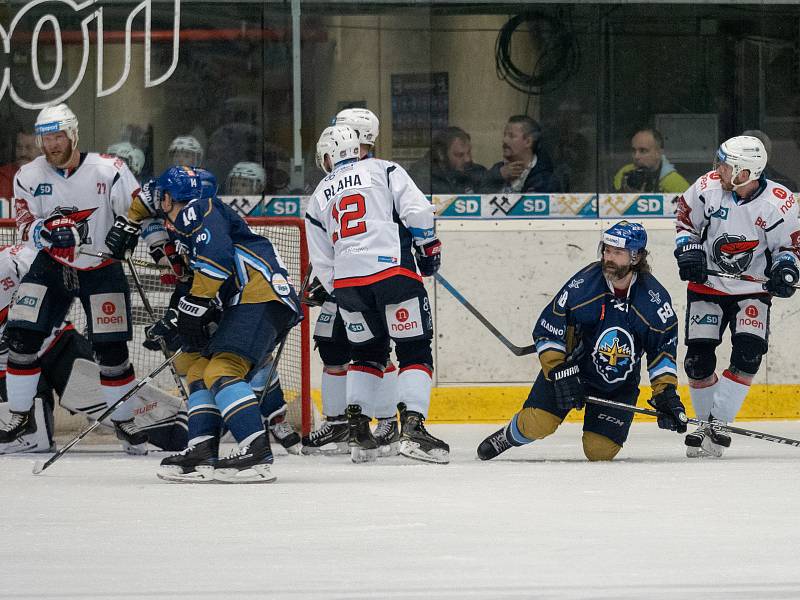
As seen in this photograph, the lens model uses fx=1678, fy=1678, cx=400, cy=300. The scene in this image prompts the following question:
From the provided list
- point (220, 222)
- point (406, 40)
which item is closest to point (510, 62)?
point (406, 40)

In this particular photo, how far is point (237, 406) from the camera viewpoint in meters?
5.15

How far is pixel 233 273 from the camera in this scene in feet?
17.3

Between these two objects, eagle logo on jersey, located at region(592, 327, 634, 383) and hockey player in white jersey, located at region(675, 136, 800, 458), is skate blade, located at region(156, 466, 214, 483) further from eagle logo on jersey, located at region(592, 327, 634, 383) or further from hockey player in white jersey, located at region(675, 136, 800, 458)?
hockey player in white jersey, located at region(675, 136, 800, 458)

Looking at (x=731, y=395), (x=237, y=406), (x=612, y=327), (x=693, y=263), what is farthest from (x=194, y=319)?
(x=731, y=395)

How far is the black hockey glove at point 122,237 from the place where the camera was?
6.09 meters

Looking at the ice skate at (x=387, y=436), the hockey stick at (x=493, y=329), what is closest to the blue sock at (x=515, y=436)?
the ice skate at (x=387, y=436)

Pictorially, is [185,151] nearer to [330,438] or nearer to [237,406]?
[330,438]

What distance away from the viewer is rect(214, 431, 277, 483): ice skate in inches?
204

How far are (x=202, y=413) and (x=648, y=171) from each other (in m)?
→ 3.36

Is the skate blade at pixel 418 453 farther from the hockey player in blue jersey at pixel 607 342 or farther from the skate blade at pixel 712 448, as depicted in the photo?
the skate blade at pixel 712 448

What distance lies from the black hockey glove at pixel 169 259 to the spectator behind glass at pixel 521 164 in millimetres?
1938

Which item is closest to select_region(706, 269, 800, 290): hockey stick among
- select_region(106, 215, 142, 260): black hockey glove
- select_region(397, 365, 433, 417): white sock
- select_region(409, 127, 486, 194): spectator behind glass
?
select_region(397, 365, 433, 417): white sock

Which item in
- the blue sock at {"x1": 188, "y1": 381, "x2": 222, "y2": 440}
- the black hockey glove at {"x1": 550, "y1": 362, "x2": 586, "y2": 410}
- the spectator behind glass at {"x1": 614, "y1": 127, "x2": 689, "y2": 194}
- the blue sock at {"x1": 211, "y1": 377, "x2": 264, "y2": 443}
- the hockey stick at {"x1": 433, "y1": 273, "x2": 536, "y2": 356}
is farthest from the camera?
the spectator behind glass at {"x1": 614, "y1": 127, "x2": 689, "y2": 194}

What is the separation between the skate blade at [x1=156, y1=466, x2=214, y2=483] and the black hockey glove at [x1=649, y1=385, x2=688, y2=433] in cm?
156
